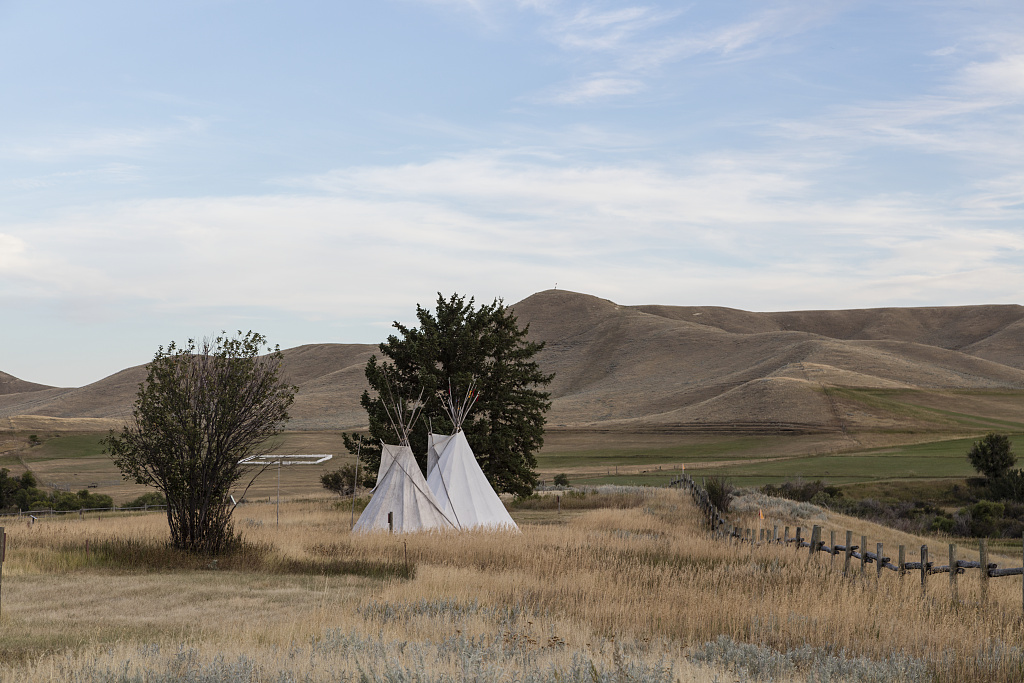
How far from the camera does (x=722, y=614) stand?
10.8 metres

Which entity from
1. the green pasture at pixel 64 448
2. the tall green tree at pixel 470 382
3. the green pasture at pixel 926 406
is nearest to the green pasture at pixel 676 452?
the green pasture at pixel 926 406

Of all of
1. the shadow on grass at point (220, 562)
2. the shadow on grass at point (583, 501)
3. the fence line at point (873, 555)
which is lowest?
the shadow on grass at point (583, 501)

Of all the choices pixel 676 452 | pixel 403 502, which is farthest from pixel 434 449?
pixel 676 452

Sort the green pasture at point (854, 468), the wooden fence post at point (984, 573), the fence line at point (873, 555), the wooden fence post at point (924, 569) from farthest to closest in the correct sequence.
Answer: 1. the green pasture at point (854, 468)
2. the wooden fence post at point (924, 569)
3. the fence line at point (873, 555)
4. the wooden fence post at point (984, 573)

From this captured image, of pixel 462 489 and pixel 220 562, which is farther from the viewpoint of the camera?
pixel 462 489

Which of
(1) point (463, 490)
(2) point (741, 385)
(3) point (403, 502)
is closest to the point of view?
(3) point (403, 502)

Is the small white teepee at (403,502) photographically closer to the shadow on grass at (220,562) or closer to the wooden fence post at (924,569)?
the shadow on grass at (220,562)

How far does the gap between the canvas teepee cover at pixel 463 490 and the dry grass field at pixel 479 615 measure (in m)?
5.68

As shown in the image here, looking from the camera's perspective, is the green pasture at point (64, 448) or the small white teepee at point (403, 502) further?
the green pasture at point (64, 448)

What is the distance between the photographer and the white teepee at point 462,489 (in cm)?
2473

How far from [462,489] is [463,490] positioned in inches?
1.7

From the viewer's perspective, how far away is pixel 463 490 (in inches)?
1002

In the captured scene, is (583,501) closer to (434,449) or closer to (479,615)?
(434,449)

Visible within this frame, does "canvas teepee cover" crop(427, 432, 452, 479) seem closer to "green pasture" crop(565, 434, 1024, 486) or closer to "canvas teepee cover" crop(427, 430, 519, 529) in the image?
"canvas teepee cover" crop(427, 430, 519, 529)
